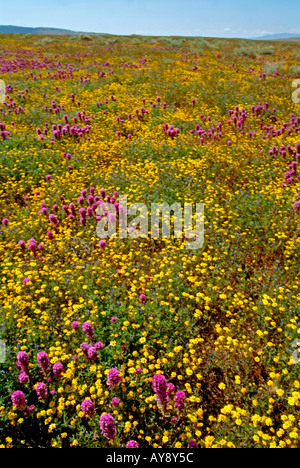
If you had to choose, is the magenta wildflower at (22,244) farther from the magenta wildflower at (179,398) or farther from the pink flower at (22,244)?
the magenta wildflower at (179,398)

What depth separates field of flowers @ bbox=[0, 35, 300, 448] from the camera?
351 centimetres

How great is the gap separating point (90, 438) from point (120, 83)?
19557mm

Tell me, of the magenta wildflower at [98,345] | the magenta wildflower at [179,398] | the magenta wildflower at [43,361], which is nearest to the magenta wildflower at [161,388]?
the magenta wildflower at [179,398]

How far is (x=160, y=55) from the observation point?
2742 centimetres

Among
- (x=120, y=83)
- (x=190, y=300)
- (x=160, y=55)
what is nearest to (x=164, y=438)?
(x=190, y=300)

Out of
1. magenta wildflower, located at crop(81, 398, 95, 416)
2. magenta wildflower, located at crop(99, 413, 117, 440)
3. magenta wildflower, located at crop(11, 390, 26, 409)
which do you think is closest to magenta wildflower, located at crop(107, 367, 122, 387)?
magenta wildflower, located at crop(81, 398, 95, 416)

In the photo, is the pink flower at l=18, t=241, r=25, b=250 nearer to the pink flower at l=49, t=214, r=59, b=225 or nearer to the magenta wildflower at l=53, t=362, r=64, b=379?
the pink flower at l=49, t=214, r=59, b=225

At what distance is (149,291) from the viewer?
516 centimetres

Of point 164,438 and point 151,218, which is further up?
point 151,218

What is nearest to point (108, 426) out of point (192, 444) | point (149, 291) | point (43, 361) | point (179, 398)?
point (179, 398)

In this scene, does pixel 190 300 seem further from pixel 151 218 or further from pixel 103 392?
pixel 151 218

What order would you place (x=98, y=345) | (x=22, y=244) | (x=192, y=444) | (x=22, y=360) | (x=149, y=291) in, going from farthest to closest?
(x=22, y=244) → (x=149, y=291) → (x=98, y=345) → (x=22, y=360) → (x=192, y=444)

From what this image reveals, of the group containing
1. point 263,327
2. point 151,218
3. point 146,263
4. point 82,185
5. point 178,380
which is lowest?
point 178,380

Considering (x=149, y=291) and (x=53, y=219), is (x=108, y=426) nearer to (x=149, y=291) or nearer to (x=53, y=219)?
(x=149, y=291)
